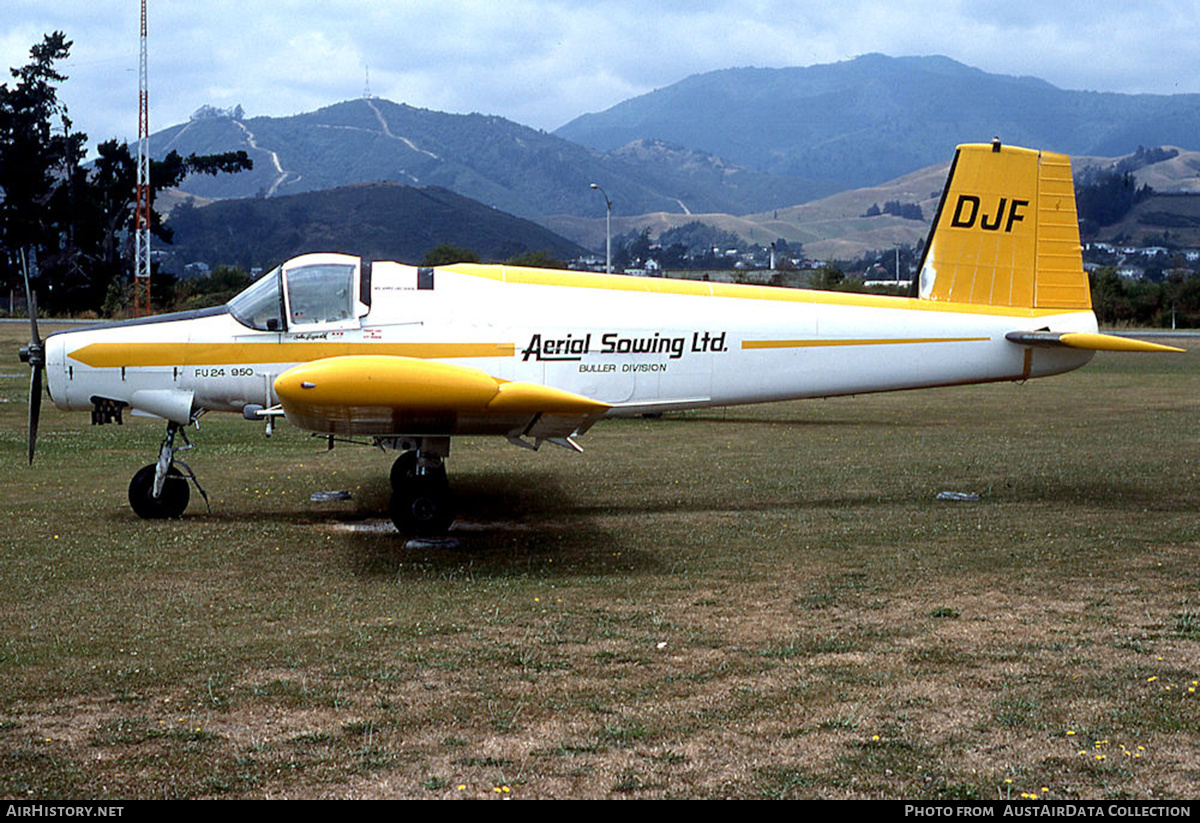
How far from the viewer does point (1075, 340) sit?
1221 cm

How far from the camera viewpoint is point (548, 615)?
8.02 meters

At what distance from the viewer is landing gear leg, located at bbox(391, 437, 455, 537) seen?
10719 mm

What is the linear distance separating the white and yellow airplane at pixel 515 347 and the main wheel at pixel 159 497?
0.06 ft

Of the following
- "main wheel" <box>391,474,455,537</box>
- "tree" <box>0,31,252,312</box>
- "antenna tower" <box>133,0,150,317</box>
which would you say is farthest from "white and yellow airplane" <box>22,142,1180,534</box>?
"tree" <box>0,31,252,312</box>

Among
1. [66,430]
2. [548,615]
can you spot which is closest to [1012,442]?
[548,615]

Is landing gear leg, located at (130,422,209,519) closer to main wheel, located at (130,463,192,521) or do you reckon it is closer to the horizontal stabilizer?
main wheel, located at (130,463,192,521)

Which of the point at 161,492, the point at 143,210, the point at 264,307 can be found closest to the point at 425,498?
the point at 264,307

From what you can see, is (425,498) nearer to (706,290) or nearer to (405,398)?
(405,398)

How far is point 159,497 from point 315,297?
269 centimetres

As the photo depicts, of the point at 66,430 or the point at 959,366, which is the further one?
the point at 66,430

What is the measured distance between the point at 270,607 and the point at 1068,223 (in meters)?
9.72

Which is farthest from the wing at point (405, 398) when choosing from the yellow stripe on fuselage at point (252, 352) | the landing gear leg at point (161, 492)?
the landing gear leg at point (161, 492)

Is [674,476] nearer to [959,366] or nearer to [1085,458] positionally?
[959,366]

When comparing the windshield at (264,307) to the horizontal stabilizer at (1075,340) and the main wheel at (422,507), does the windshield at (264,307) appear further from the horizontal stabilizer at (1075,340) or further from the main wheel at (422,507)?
the horizontal stabilizer at (1075,340)
